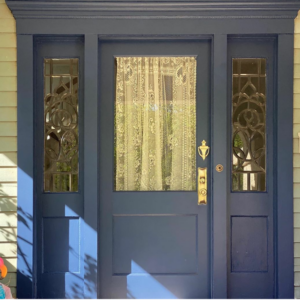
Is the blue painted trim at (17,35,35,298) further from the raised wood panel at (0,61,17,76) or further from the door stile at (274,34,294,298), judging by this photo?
the door stile at (274,34,294,298)

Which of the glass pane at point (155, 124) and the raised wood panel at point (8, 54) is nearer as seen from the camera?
the raised wood panel at point (8, 54)

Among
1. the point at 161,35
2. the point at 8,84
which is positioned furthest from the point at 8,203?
the point at 161,35

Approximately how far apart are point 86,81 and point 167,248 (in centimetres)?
152

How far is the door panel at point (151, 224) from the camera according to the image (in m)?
3.30

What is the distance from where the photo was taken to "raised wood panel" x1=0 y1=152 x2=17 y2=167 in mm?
3193

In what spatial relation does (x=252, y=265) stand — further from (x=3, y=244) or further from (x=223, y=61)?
(x=3, y=244)

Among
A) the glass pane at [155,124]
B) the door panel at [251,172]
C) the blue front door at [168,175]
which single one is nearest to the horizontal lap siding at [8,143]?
the blue front door at [168,175]

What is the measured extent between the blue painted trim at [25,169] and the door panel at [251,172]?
5.32 ft

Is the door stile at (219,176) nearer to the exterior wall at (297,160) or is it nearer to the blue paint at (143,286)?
the blue paint at (143,286)

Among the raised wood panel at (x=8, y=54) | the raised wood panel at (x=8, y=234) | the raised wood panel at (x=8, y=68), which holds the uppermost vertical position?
the raised wood panel at (x=8, y=54)

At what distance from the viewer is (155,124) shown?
3.34 meters

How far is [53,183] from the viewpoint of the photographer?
3.30m

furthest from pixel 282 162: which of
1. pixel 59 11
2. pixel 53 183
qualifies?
pixel 59 11

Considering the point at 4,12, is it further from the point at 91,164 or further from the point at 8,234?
the point at 8,234
